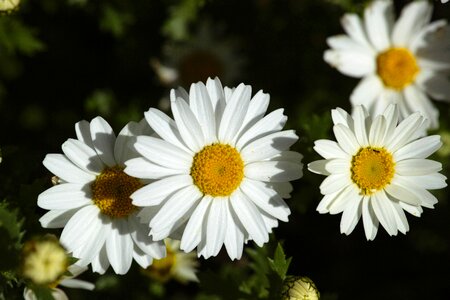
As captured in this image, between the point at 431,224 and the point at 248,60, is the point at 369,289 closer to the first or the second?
the point at 431,224

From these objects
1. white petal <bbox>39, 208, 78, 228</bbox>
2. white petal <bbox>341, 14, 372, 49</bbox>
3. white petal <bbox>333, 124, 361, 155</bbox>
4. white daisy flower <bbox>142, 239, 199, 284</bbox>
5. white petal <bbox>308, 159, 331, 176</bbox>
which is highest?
white petal <bbox>341, 14, 372, 49</bbox>

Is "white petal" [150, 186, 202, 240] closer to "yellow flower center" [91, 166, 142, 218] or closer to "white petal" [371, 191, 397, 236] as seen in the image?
"yellow flower center" [91, 166, 142, 218]

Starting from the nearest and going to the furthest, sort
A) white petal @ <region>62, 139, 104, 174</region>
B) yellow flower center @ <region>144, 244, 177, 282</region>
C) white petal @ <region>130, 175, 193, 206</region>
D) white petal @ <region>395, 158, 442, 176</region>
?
1. white petal @ <region>130, 175, 193, 206</region>
2. white petal @ <region>62, 139, 104, 174</region>
3. white petal @ <region>395, 158, 442, 176</region>
4. yellow flower center @ <region>144, 244, 177, 282</region>

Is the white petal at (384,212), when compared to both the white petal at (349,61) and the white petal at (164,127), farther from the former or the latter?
the white petal at (349,61)

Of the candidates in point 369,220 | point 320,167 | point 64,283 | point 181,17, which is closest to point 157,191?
point 320,167

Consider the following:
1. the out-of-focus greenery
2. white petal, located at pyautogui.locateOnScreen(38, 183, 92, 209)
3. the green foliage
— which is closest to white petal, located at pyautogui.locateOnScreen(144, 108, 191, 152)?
white petal, located at pyautogui.locateOnScreen(38, 183, 92, 209)

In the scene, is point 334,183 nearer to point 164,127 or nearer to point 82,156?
point 164,127

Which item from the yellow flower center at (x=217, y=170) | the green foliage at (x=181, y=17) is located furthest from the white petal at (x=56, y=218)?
the green foliage at (x=181, y=17)

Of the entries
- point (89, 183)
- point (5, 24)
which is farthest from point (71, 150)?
point (5, 24)
